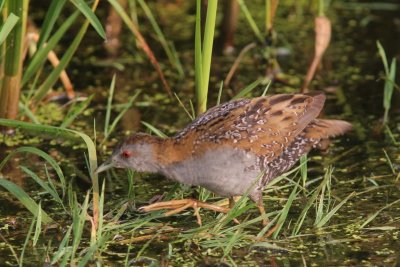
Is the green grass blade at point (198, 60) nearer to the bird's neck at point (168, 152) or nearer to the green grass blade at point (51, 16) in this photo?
the bird's neck at point (168, 152)

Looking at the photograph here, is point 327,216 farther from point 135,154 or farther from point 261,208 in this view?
point 135,154

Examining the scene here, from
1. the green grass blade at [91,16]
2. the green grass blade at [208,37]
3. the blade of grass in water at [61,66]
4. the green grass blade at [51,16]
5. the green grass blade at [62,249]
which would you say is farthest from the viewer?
the blade of grass in water at [61,66]

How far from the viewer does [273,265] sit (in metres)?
4.48

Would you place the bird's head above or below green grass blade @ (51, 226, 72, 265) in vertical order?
above

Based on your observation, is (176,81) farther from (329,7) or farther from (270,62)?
(329,7)

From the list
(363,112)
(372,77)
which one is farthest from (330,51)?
(363,112)

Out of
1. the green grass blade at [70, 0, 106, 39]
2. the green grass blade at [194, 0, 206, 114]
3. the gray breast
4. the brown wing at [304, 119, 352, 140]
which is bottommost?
the gray breast

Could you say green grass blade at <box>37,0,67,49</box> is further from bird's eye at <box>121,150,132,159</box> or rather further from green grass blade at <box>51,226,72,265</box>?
green grass blade at <box>51,226,72,265</box>

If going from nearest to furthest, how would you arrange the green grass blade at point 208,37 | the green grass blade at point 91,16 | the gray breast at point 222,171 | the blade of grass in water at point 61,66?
1. the gray breast at point 222,171
2. the green grass blade at point 91,16
3. the green grass blade at point 208,37
4. the blade of grass in water at point 61,66

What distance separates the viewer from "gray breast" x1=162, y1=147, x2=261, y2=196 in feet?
15.6

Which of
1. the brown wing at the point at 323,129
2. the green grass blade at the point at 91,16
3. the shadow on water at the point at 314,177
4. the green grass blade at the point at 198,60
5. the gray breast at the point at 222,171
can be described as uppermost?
the green grass blade at the point at 91,16

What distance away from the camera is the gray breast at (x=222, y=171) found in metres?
4.75

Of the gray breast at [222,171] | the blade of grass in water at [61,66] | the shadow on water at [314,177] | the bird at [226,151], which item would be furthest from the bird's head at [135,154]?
the blade of grass in water at [61,66]

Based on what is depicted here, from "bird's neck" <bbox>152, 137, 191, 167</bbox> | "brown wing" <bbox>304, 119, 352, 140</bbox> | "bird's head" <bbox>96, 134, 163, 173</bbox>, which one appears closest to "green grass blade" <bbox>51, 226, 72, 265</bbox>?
"bird's head" <bbox>96, 134, 163, 173</bbox>
